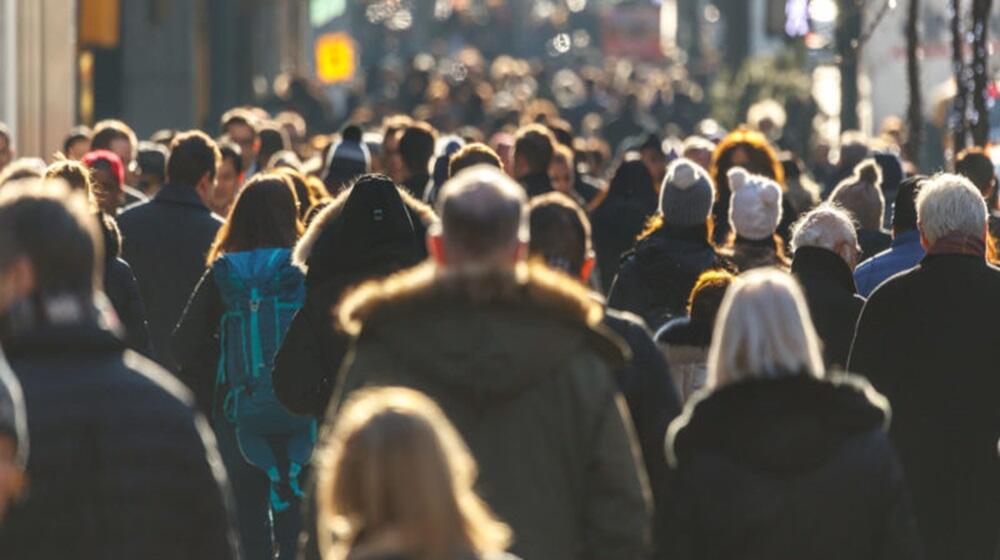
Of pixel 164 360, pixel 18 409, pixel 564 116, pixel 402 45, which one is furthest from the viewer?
pixel 402 45

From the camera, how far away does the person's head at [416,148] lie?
16.5 meters

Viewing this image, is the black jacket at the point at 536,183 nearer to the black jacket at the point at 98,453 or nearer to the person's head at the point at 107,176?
the person's head at the point at 107,176

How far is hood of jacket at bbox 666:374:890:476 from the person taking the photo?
22.4 ft

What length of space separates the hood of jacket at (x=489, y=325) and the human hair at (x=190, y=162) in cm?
625

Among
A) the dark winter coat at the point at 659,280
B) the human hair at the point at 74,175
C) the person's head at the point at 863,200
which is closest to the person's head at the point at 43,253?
the dark winter coat at the point at 659,280

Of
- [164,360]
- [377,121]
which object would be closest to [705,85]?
[377,121]

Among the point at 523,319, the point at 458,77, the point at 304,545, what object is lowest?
the point at 304,545

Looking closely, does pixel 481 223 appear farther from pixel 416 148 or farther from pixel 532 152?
pixel 416 148

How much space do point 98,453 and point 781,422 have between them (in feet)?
4.94

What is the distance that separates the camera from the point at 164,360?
Result: 13.0 meters

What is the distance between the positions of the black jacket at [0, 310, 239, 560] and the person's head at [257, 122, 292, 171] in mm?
12192

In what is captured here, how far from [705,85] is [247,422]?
141ft

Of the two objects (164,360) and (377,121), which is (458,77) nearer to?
(377,121)

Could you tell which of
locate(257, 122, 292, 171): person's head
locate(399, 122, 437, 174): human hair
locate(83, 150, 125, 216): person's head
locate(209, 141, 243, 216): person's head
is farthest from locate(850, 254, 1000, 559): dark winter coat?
locate(257, 122, 292, 171): person's head
